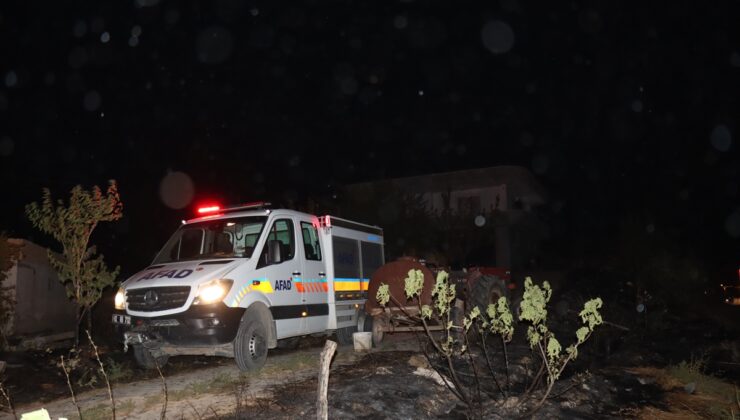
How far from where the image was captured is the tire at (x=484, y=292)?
11148 millimetres

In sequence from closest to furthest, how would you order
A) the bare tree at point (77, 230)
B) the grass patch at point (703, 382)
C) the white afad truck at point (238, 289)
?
the white afad truck at point (238, 289)
the grass patch at point (703, 382)
the bare tree at point (77, 230)

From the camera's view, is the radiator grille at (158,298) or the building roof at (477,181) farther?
the building roof at (477,181)

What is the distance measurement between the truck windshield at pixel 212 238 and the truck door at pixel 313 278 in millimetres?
891

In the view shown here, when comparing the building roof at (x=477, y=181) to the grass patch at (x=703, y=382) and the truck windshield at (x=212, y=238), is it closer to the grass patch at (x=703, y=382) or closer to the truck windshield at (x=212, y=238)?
the truck windshield at (x=212, y=238)

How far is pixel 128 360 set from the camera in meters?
9.85

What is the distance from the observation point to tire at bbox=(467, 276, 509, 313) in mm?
11148

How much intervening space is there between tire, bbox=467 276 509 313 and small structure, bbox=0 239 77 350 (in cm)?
931

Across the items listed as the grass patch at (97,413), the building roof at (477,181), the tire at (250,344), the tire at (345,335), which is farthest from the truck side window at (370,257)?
the building roof at (477,181)

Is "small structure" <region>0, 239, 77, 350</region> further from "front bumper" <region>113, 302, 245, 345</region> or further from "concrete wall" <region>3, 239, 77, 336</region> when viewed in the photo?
"front bumper" <region>113, 302, 245, 345</region>

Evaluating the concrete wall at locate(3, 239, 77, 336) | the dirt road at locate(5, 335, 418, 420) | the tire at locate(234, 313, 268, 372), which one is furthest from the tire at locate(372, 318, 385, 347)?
the concrete wall at locate(3, 239, 77, 336)

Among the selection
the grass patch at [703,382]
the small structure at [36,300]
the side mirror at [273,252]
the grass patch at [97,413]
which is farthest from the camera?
the small structure at [36,300]

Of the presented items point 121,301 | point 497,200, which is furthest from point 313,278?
point 497,200

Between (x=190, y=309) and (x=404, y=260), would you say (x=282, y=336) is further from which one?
(x=404, y=260)

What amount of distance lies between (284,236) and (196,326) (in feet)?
7.61
